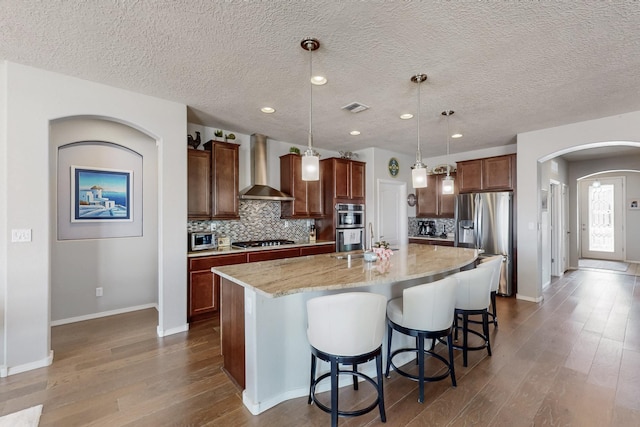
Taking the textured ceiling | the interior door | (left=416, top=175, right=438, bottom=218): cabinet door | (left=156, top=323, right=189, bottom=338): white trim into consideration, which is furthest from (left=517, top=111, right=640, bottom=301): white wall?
(left=156, top=323, right=189, bottom=338): white trim

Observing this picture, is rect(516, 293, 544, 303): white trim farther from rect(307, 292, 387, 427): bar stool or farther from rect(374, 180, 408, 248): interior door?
rect(307, 292, 387, 427): bar stool

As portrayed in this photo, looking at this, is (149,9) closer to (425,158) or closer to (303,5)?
(303,5)

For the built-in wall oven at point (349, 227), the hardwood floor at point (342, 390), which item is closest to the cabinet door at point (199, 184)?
the hardwood floor at point (342, 390)

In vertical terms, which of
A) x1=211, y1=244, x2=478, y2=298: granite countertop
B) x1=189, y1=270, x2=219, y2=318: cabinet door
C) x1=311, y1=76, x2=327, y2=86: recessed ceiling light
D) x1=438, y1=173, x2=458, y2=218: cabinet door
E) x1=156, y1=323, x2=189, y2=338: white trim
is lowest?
x1=156, y1=323, x2=189, y2=338: white trim

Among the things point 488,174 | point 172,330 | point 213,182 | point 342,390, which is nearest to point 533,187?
point 488,174

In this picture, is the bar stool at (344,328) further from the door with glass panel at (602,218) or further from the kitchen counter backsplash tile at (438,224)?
the door with glass panel at (602,218)

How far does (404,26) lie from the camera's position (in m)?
2.02

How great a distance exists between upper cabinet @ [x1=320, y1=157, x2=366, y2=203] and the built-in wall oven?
186 millimetres

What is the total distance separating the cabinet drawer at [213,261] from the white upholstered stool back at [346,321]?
2.34 meters

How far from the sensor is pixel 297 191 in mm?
5047

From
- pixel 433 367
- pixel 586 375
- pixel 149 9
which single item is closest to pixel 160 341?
pixel 433 367

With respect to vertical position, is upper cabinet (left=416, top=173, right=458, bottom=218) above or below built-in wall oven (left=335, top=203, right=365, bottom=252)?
above

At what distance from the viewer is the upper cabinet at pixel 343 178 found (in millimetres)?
5250

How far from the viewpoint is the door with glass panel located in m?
7.77
